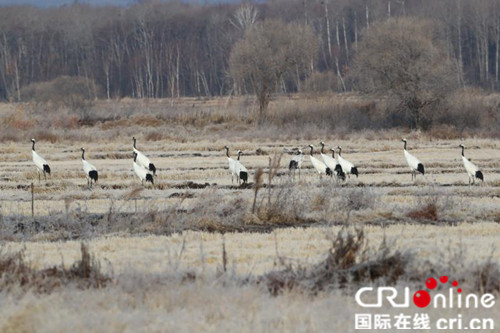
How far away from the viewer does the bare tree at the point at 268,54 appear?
58031 millimetres

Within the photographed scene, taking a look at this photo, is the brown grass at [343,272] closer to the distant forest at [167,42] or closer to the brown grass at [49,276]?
the brown grass at [49,276]

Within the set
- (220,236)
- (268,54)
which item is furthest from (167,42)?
(220,236)

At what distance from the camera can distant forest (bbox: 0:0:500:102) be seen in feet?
261

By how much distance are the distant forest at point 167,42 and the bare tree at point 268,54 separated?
16081mm

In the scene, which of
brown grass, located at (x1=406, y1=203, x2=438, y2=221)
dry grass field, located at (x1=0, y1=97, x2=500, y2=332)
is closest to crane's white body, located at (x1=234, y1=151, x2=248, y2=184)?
dry grass field, located at (x1=0, y1=97, x2=500, y2=332)

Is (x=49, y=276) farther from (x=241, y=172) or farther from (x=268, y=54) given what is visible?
(x=268, y=54)

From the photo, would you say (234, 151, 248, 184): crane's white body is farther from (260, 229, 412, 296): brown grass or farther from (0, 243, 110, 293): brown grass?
(260, 229, 412, 296): brown grass

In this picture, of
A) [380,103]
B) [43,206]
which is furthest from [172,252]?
[380,103]

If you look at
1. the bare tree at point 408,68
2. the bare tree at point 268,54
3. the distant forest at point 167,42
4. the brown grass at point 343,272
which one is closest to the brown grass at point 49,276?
the brown grass at point 343,272

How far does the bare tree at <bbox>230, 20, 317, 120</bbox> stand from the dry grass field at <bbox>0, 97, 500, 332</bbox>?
937 inches

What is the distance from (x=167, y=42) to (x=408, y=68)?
45.1 metres

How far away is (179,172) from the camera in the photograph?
27797 mm

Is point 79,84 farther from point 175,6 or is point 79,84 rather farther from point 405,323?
point 405,323

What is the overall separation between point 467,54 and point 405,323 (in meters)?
75.6
